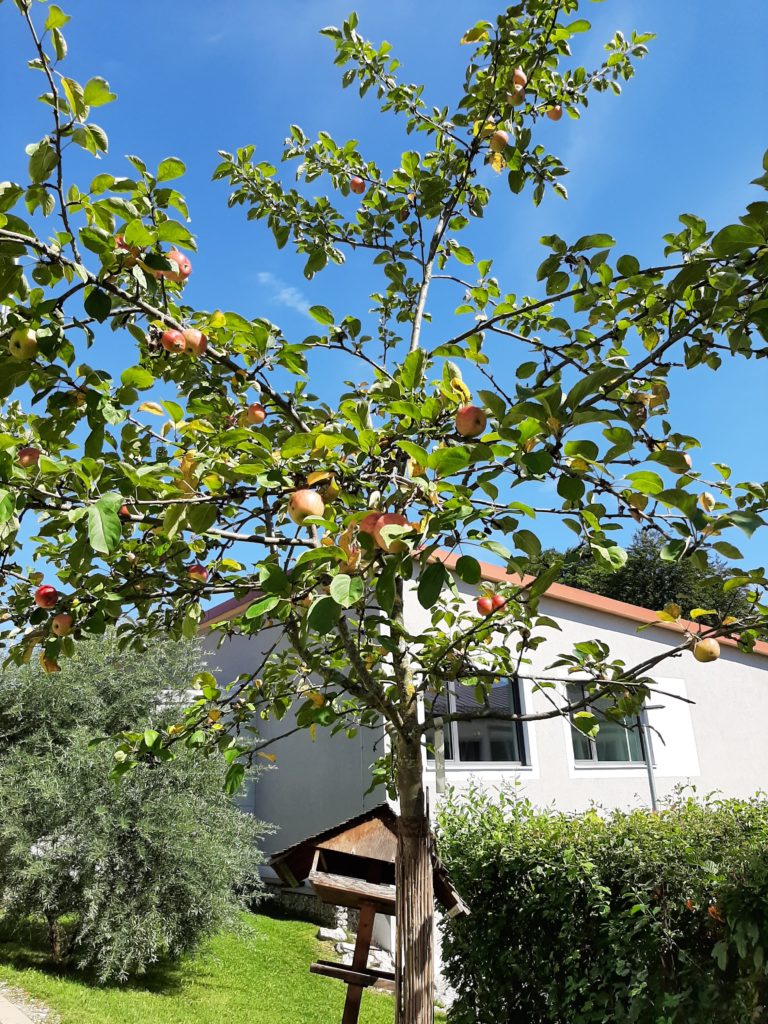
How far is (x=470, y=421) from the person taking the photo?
1870 millimetres

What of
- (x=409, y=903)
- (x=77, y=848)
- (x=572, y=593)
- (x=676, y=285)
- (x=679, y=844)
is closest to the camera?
(x=676, y=285)

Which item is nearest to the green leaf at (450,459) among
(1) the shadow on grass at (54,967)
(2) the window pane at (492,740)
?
(1) the shadow on grass at (54,967)

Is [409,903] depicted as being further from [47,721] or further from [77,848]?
[47,721]

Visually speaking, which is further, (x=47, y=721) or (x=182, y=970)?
(x=47, y=721)

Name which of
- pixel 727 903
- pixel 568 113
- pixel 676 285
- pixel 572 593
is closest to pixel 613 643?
pixel 572 593

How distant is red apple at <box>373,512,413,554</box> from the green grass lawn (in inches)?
221

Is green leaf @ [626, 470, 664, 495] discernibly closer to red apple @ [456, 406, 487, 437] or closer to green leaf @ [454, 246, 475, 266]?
red apple @ [456, 406, 487, 437]

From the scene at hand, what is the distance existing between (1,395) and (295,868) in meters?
2.93

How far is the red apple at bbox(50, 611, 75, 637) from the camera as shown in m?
2.37

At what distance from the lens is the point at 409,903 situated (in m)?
2.71

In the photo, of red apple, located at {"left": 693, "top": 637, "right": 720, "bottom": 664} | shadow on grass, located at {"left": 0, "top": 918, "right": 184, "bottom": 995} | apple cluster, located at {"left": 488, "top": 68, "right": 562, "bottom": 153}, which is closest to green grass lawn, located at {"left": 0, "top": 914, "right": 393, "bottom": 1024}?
shadow on grass, located at {"left": 0, "top": 918, "right": 184, "bottom": 995}

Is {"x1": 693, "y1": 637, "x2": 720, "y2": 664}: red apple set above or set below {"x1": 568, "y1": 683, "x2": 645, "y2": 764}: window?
below

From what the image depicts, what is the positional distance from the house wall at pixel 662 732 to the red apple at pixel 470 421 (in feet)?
24.1

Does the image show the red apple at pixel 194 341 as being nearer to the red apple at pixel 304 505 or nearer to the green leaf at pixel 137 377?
the green leaf at pixel 137 377
